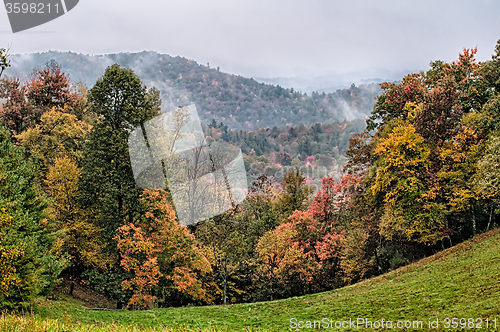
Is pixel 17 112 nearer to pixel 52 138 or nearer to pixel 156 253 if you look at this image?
pixel 52 138

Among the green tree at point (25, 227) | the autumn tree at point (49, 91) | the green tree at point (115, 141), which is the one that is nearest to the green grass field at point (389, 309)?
the green tree at point (25, 227)

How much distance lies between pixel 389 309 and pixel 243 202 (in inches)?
1122

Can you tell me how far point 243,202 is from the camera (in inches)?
1673

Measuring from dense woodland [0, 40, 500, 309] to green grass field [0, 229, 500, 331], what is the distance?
14.0 feet

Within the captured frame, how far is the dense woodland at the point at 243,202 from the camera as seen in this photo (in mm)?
25438

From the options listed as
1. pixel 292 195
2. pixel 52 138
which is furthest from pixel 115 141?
pixel 292 195

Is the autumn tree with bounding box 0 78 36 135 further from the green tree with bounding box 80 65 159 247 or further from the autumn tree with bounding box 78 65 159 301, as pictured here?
the green tree with bounding box 80 65 159 247

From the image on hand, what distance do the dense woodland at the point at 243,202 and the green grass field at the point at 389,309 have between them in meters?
4.27

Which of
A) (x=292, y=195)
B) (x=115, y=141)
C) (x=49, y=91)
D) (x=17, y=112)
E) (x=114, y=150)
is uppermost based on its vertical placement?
(x=49, y=91)

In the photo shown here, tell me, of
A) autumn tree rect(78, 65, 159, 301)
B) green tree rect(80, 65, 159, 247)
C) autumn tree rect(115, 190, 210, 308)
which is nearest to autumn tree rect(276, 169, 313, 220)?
autumn tree rect(115, 190, 210, 308)

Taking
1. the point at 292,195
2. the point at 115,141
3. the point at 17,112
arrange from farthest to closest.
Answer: the point at 292,195 < the point at 17,112 < the point at 115,141

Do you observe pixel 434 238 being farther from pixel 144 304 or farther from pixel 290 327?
pixel 144 304

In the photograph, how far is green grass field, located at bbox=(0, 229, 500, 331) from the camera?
11234mm

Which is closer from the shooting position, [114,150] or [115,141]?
[114,150]
